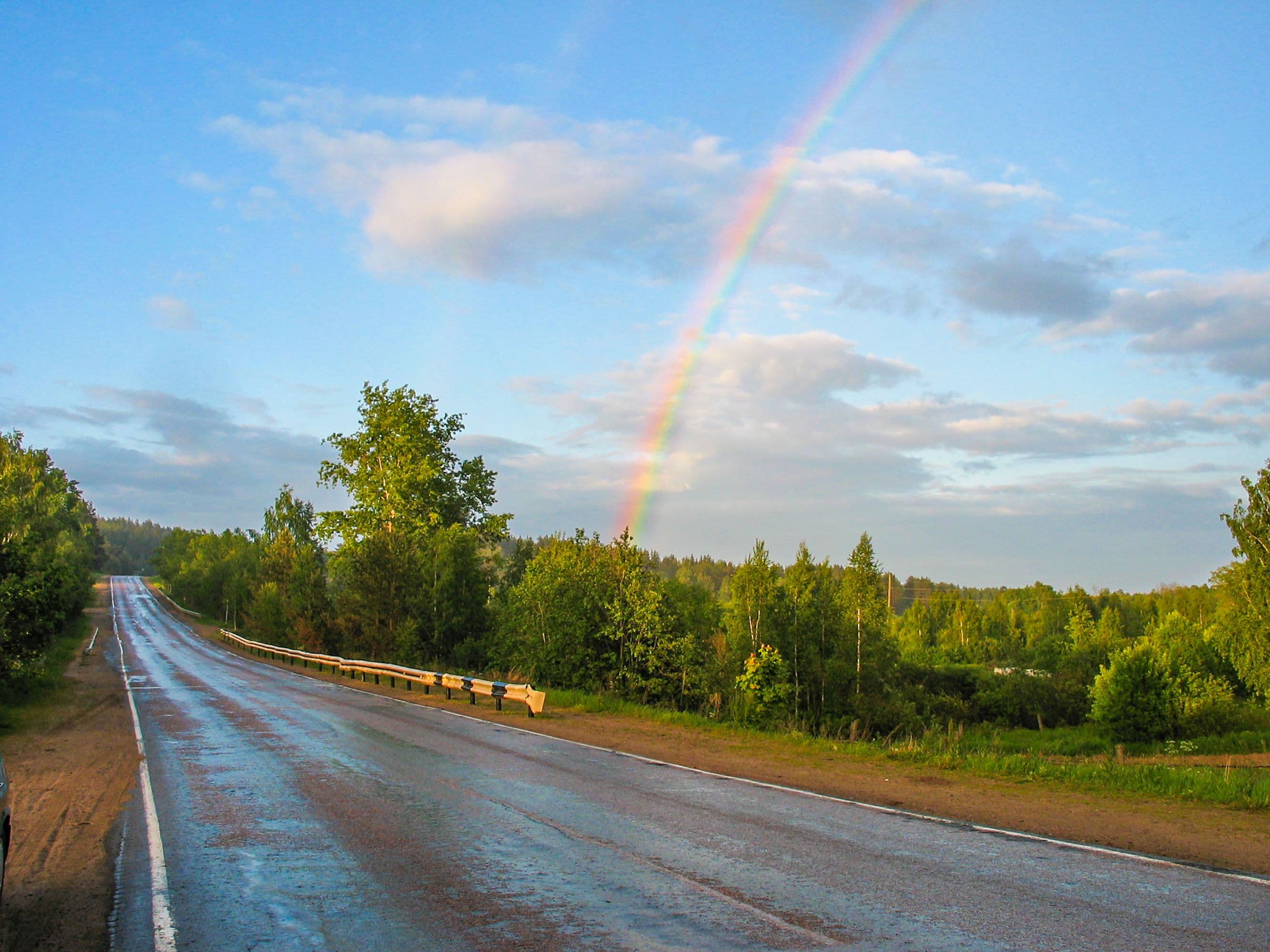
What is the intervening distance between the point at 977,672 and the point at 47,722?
75.6m

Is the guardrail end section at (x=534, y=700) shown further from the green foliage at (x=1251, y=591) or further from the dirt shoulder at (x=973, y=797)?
the green foliage at (x=1251, y=591)

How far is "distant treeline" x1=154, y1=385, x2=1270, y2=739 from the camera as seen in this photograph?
28.1m

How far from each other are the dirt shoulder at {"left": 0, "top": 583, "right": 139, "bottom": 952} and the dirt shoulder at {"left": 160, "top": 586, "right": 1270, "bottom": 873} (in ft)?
25.5

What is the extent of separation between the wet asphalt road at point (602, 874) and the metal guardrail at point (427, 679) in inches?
356

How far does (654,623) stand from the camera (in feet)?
89.4

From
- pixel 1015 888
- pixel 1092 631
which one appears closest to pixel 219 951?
pixel 1015 888

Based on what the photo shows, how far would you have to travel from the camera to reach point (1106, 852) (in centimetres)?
792

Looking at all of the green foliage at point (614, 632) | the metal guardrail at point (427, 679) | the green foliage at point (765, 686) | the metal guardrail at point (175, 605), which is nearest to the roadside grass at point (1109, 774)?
the green foliage at point (765, 686)

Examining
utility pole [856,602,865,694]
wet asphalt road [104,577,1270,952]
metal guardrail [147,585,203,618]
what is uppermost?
utility pole [856,602,865,694]

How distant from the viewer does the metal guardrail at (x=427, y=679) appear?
21859mm

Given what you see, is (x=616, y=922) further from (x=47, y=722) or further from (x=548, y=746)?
(x=47, y=722)

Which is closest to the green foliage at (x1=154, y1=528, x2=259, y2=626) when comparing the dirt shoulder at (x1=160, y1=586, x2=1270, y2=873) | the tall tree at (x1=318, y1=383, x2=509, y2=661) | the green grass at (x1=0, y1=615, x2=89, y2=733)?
the tall tree at (x1=318, y1=383, x2=509, y2=661)

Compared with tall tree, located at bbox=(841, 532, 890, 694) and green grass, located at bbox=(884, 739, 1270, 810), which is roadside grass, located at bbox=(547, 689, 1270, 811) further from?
tall tree, located at bbox=(841, 532, 890, 694)

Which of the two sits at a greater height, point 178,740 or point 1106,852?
point 1106,852
